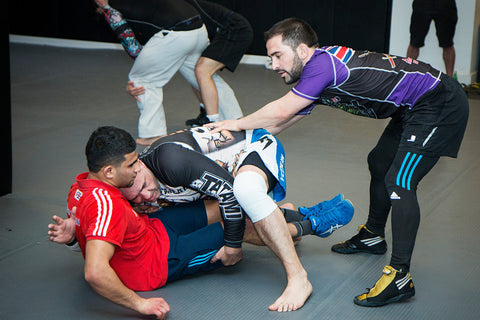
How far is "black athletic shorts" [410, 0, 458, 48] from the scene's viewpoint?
→ 6.45 m

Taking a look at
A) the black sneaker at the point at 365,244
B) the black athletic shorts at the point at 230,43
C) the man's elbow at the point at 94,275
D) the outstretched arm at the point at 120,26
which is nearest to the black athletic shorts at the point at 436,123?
the black sneaker at the point at 365,244

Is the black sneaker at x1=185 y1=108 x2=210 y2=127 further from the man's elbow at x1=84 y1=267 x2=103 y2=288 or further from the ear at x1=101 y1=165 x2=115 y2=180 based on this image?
the man's elbow at x1=84 y1=267 x2=103 y2=288

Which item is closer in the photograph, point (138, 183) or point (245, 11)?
point (138, 183)

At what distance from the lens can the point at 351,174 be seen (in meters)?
3.83

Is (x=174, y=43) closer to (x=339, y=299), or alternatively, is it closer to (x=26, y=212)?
(x=26, y=212)

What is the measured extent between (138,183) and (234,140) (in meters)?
0.51

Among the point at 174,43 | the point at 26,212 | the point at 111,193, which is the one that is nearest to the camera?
the point at 111,193

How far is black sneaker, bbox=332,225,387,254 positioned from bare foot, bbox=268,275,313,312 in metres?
0.47

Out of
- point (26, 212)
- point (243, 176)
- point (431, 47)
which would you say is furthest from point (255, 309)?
point (431, 47)

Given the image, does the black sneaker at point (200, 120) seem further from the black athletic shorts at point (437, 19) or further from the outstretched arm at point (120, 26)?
the black athletic shorts at point (437, 19)

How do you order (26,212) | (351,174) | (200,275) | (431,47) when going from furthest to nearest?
(431,47) → (351,174) → (26,212) → (200,275)

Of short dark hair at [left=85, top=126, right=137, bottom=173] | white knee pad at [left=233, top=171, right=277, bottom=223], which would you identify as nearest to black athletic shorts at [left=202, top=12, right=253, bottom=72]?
white knee pad at [left=233, top=171, right=277, bottom=223]

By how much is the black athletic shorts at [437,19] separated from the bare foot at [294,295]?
4926 millimetres

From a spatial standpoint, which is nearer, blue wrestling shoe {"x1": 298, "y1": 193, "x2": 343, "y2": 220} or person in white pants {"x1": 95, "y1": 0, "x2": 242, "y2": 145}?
blue wrestling shoe {"x1": 298, "y1": 193, "x2": 343, "y2": 220}
